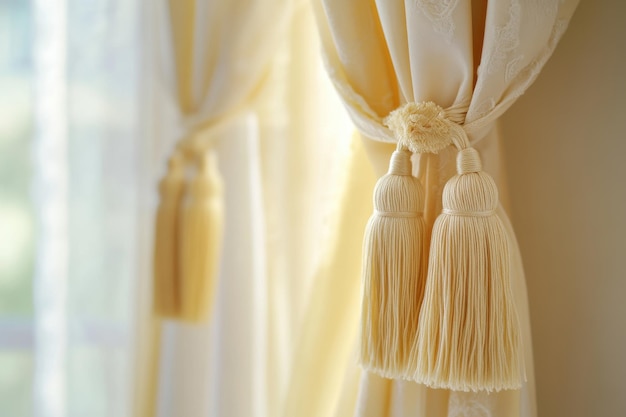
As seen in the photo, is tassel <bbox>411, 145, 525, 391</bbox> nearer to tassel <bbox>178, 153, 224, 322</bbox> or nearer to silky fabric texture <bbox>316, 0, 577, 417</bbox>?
silky fabric texture <bbox>316, 0, 577, 417</bbox>

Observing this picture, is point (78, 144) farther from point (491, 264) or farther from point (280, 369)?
point (491, 264)

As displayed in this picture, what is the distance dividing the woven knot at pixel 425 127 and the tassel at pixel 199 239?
1.34 ft

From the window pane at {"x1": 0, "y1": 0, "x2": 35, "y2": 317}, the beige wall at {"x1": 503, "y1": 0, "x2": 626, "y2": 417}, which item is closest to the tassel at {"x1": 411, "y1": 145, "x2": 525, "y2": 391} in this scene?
the beige wall at {"x1": 503, "y1": 0, "x2": 626, "y2": 417}

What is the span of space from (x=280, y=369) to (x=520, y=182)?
21.2 inches

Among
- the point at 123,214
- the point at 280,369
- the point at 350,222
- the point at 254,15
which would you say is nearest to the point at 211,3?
the point at 254,15

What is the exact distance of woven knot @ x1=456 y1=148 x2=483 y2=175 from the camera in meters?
0.62

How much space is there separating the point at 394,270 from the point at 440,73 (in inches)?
9.5

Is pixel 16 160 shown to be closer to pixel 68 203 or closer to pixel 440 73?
pixel 68 203

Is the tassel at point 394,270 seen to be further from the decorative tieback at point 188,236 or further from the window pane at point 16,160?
the window pane at point 16,160

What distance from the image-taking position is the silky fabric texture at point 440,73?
62 centimetres

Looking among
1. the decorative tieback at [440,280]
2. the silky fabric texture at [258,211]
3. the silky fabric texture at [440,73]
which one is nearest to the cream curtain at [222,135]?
the silky fabric texture at [258,211]

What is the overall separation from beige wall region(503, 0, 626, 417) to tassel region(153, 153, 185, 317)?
0.55 m

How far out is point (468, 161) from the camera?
2.06ft

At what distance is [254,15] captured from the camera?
0.89 metres
